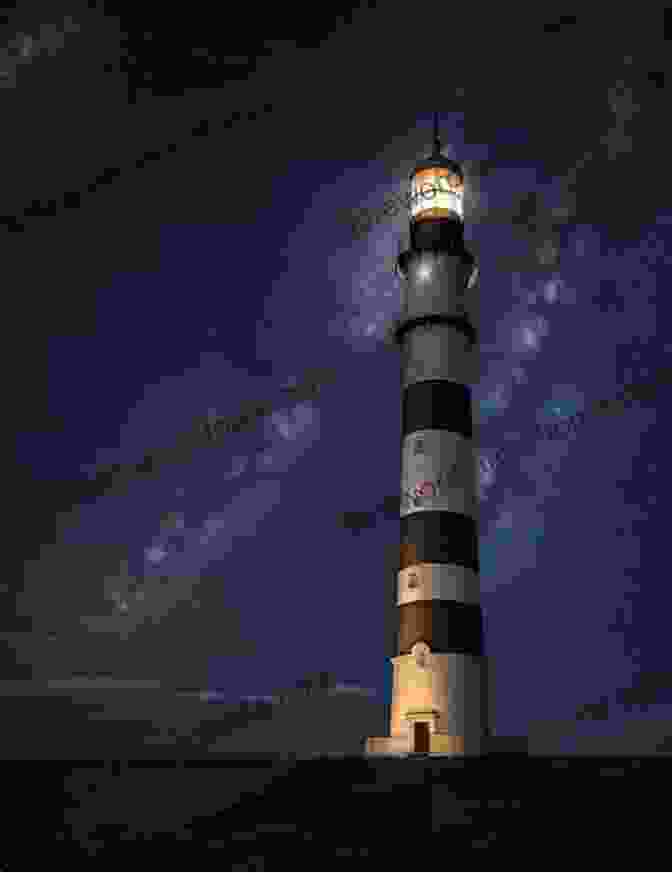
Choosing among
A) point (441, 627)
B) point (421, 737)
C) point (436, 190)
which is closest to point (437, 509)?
point (441, 627)

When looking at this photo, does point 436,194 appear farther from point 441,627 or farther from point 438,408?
point 441,627

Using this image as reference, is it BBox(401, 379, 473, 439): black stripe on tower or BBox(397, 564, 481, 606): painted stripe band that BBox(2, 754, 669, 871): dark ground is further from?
BBox(401, 379, 473, 439): black stripe on tower

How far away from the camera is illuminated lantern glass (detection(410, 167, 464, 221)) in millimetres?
40312

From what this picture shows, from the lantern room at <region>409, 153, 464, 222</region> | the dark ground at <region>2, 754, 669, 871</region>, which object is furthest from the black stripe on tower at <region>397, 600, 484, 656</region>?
the lantern room at <region>409, 153, 464, 222</region>

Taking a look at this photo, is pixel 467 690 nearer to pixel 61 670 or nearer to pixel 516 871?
pixel 516 871

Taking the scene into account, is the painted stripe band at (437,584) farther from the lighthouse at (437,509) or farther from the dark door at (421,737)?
the dark door at (421,737)

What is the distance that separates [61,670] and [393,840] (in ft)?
168

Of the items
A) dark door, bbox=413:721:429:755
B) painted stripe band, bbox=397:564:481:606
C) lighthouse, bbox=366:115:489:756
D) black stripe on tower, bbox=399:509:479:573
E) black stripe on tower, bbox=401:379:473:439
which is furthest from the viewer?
black stripe on tower, bbox=401:379:473:439

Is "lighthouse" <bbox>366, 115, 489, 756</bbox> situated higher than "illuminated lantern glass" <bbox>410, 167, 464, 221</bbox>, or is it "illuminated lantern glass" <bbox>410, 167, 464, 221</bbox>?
"illuminated lantern glass" <bbox>410, 167, 464, 221</bbox>

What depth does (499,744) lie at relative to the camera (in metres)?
31.2

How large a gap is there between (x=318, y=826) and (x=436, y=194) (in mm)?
38066

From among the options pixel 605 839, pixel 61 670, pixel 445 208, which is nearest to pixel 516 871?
pixel 605 839

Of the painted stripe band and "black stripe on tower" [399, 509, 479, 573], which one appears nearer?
A: the painted stripe band

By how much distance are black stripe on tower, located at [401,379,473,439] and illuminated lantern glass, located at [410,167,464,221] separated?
11186mm
